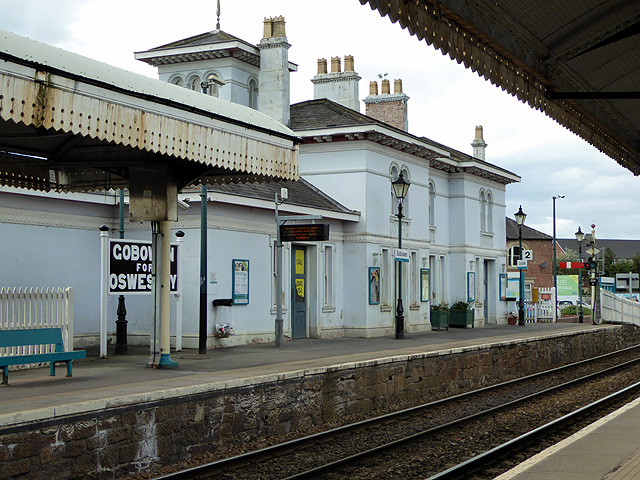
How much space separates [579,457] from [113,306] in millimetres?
14521

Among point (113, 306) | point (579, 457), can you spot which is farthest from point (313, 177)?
point (579, 457)

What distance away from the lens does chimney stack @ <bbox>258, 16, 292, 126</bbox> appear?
2661 cm

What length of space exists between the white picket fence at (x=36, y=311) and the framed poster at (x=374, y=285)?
500 inches

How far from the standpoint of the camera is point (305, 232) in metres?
18.9

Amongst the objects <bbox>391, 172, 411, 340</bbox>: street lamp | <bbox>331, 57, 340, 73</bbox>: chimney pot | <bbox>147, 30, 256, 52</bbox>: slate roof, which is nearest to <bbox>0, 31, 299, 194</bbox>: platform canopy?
<bbox>391, 172, 411, 340</bbox>: street lamp

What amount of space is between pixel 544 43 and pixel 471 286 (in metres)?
28.6

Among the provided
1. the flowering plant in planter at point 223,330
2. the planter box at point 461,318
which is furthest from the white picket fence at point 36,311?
the planter box at point 461,318

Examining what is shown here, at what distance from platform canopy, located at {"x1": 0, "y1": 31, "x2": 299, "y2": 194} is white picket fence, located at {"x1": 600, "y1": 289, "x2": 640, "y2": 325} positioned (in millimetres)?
25271

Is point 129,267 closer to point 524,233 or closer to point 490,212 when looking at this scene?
point 490,212

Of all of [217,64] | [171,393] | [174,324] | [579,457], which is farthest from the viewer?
[217,64]

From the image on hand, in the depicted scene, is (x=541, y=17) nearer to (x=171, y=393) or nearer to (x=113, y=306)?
(x=171, y=393)

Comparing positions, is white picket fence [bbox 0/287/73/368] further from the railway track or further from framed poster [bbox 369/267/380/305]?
framed poster [bbox 369/267/380/305]

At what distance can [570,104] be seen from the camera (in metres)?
5.54

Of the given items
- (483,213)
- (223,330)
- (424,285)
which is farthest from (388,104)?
(223,330)
